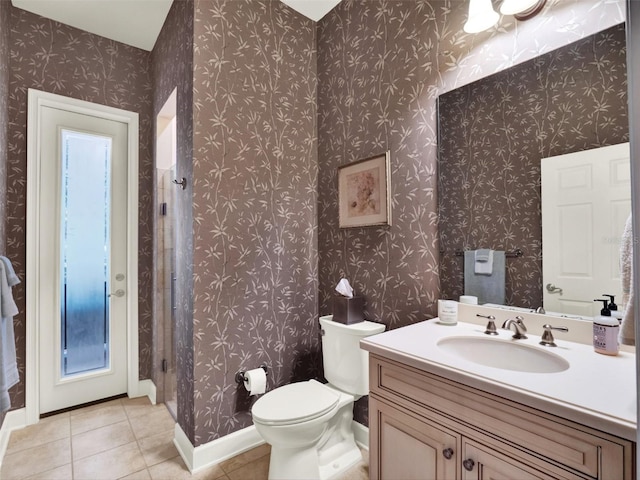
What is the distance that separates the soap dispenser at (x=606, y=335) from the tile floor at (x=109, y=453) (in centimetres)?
128

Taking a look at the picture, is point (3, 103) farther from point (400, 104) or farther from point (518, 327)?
point (518, 327)

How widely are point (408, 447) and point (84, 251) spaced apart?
2.60m

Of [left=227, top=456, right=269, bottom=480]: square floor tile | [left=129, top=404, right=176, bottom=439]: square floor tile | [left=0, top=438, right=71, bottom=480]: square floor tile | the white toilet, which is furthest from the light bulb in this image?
[left=0, top=438, right=71, bottom=480]: square floor tile

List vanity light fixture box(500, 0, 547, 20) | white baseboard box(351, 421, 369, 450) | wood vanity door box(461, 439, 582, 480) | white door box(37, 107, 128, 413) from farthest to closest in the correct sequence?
1. white door box(37, 107, 128, 413)
2. white baseboard box(351, 421, 369, 450)
3. vanity light fixture box(500, 0, 547, 20)
4. wood vanity door box(461, 439, 582, 480)

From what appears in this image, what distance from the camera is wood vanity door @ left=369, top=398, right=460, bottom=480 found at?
3.10 feet

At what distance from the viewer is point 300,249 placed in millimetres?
2150

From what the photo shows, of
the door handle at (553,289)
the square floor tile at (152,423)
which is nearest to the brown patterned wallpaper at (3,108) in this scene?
the square floor tile at (152,423)

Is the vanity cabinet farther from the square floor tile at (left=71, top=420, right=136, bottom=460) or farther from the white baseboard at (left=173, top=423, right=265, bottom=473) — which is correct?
the square floor tile at (left=71, top=420, right=136, bottom=460)

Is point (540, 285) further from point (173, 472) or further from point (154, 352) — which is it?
point (154, 352)

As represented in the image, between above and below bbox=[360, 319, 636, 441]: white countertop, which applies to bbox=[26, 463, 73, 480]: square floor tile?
below

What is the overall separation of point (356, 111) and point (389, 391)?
1615mm

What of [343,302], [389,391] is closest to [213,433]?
[343,302]

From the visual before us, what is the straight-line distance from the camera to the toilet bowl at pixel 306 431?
141cm

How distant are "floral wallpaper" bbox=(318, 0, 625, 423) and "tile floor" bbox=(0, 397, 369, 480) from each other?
0.75 m
